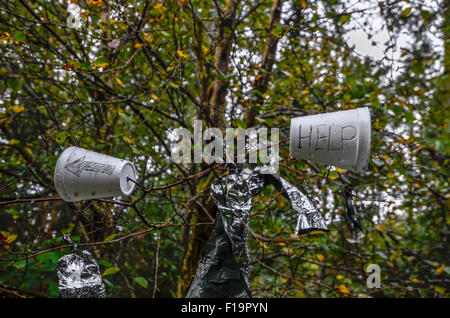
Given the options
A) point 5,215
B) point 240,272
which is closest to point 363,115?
point 240,272

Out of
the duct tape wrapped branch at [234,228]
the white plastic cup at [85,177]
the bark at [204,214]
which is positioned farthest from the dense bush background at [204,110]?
the white plastic cup at [85,177]

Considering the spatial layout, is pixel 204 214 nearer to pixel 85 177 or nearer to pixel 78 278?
pixel 78 278

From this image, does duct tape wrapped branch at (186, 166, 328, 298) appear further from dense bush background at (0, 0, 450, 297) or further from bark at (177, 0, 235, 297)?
bark at (177, 0, 235, 297)

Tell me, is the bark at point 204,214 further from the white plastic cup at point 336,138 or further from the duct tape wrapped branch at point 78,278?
the white plastic cup at point 336,138

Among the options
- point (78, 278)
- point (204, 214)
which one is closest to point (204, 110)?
point (204, 214)

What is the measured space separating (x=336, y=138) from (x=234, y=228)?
0.60 m

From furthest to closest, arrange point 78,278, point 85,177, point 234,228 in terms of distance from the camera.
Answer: point 234,228 → point 78,278 → point 85,177

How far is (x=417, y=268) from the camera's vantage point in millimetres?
3279

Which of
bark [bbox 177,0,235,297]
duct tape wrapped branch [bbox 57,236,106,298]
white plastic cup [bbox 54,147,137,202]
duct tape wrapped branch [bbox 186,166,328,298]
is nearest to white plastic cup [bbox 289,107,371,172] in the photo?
duct tape wrapped branch [bbox 186,166,328,298]

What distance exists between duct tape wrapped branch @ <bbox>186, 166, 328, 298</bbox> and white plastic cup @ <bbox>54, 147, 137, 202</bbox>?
1.52 ft

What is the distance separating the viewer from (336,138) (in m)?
1.10
